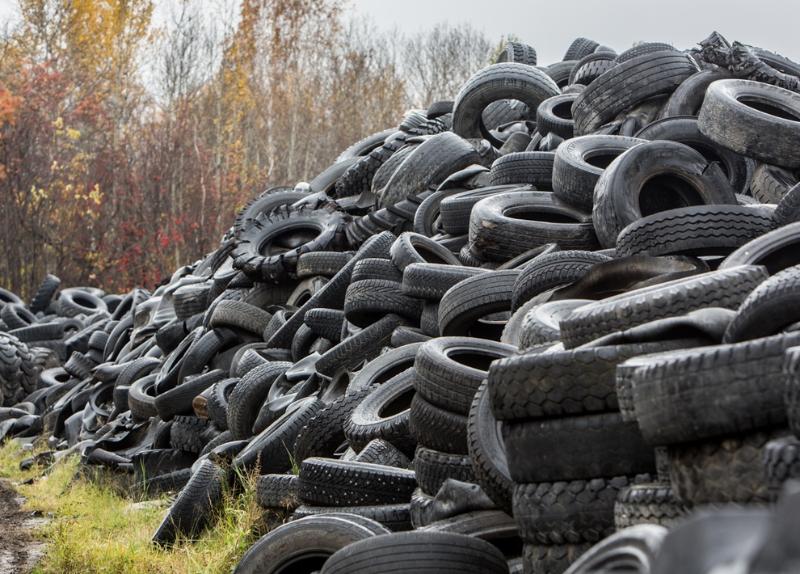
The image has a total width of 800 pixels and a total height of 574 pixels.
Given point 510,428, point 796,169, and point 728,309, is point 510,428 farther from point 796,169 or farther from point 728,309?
point 796,169

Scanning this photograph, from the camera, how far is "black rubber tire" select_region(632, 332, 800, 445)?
3.53m

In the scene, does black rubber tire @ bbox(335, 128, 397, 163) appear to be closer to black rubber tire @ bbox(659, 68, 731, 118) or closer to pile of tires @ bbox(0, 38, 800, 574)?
pile of tires @ bbox(0, 38, 800, 574)

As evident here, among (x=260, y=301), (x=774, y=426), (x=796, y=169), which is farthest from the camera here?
(x=260, y=301)

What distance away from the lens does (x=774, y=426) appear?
354 centimetres

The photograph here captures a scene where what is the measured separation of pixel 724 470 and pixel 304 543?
199 centimetres

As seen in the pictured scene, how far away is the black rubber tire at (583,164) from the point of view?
966 cm

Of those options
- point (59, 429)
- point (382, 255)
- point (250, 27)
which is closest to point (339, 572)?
point (382, 255)

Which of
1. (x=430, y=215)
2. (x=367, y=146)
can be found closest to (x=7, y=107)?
(x=367, y=146)

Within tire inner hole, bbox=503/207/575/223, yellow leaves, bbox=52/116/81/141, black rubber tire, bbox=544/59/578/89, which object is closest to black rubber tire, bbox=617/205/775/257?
tire inner hole, bbox=503/207/575/223

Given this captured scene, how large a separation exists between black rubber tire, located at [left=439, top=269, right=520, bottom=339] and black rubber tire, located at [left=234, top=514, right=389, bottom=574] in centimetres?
282

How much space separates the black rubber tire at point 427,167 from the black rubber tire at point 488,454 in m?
7.08

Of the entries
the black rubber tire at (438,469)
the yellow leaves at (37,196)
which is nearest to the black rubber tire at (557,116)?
the black rubber tire at (438,469)

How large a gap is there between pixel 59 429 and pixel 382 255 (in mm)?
4896

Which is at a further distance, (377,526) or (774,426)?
(377,526)
